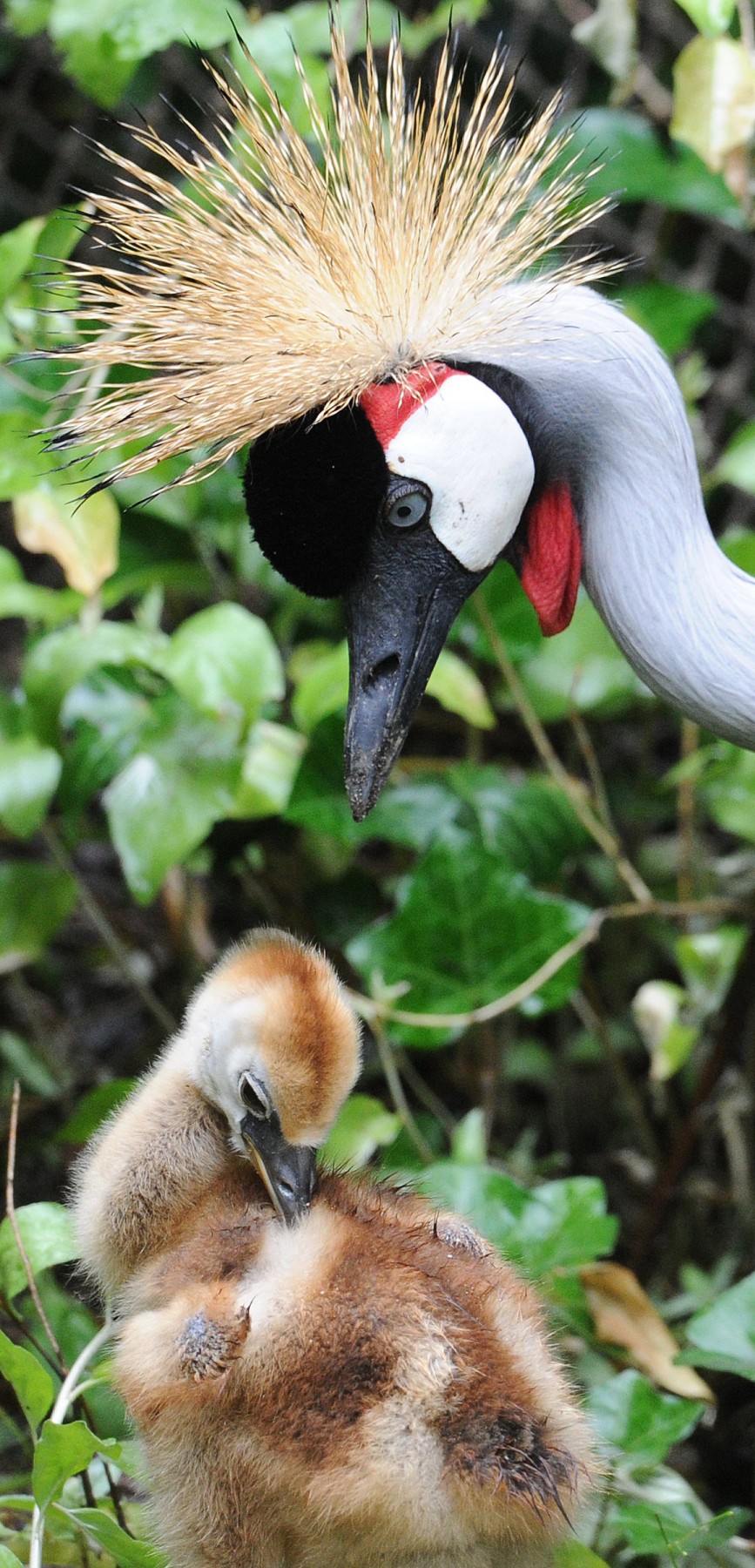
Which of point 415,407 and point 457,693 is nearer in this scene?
point 415,407

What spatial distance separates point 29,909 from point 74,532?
60 centimetres

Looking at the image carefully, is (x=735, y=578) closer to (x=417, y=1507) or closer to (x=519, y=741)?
(x=417, y=1507)

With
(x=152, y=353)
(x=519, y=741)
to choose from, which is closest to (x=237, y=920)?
(x=519, y=741)

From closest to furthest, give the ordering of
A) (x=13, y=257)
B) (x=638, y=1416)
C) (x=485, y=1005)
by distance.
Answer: (x=638, y=1416) < (x=13, y=257) < (x=485, y=1005)

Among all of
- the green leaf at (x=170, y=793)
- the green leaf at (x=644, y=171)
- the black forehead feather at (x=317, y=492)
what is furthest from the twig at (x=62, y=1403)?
the green leaf at (x=644, y=171)

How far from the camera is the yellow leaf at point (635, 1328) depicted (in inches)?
57.2

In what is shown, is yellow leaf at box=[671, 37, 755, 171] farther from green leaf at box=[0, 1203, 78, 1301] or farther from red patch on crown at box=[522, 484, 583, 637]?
green leaf at box=[0, 1203, 78, 1301]

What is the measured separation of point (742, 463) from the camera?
1.70 meters

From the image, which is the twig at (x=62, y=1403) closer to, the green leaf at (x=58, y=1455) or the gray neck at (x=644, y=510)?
the green leaf at (x=58, y=1455)

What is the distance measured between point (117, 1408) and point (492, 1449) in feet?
1.58

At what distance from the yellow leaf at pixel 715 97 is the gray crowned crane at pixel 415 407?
0.71 ft

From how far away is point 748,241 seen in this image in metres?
2.71

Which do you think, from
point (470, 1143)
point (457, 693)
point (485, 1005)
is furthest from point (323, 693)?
point (470, 1143)

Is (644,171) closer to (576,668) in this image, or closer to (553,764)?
(576,668)
